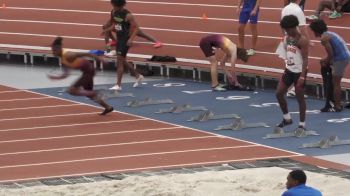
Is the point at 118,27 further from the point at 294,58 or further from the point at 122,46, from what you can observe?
the point at 294,58

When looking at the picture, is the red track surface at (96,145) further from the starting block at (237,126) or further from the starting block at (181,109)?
the starting block at (181,109)

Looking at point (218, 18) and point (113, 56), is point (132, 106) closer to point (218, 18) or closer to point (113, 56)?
point (113, 56)

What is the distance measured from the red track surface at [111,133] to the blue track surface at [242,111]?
0.35 metres

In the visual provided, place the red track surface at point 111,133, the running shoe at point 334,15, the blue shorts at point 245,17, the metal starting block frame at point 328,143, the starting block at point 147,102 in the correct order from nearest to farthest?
the red track surface at point 111,133, the metal starting block frame at point 328,143, the starting block at point 147,102, the blue shorts at point 245,17, the running shoe at point 334,15

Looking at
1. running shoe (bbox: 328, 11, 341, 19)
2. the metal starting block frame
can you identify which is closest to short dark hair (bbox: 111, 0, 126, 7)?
running shoe (bbox: 328, 11, 341, 19)

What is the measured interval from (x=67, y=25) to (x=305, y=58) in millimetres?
9886

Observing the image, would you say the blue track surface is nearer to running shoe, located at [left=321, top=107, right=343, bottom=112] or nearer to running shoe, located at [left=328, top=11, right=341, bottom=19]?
running shoe, located at [left=321, top=107, right=343, bottom=112]

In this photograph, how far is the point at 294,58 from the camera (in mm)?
16141

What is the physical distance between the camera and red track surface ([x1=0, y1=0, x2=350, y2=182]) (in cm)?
1469

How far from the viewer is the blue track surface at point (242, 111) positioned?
15961 mm

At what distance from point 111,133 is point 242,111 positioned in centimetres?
251

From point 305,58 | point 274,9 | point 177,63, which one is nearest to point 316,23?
point 305,58

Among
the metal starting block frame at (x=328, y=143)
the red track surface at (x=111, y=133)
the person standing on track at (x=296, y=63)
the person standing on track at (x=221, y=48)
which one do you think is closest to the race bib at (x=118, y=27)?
the person standing on track at (x=221, y=48)

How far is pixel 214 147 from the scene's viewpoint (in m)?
15.5
